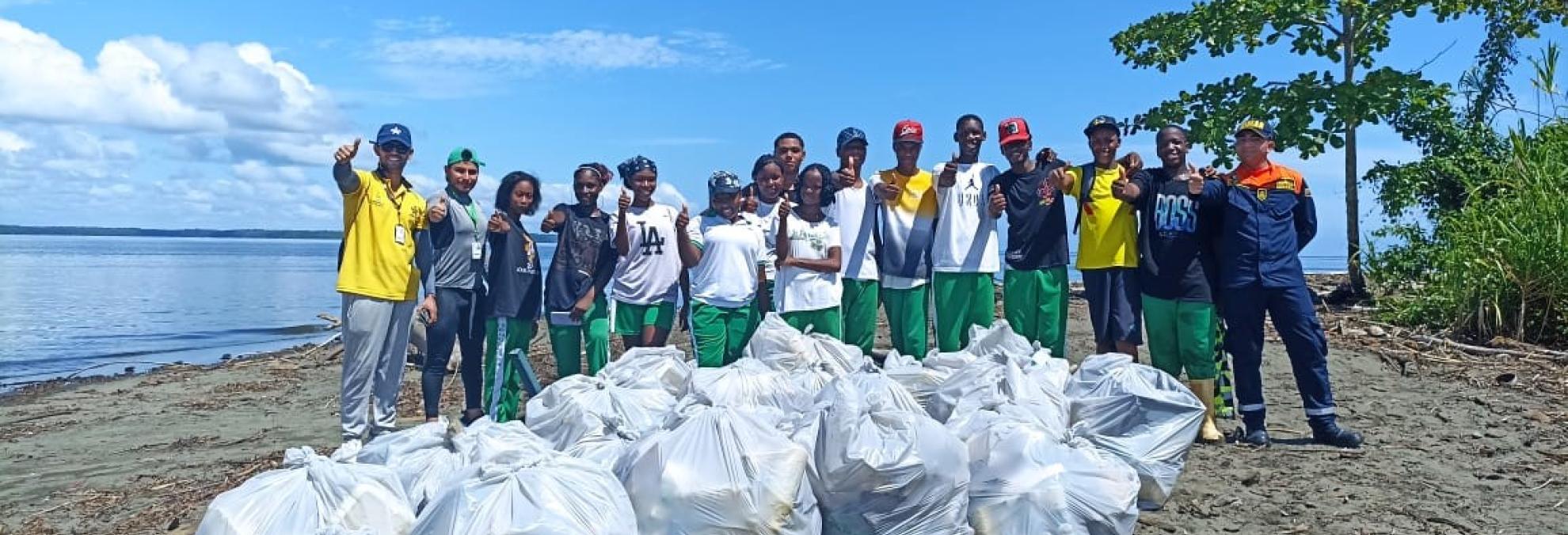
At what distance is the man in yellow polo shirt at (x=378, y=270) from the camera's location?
4598 millimetres

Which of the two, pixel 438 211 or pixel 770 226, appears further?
pixel 770 226

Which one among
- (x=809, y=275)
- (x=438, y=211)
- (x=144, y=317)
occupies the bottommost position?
(x=144, y=317)

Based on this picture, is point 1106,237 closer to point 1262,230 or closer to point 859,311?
point 1262,230

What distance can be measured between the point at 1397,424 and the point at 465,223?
16.5 feet

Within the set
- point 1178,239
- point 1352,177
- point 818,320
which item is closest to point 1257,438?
point 1178,239

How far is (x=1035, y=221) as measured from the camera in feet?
17.6

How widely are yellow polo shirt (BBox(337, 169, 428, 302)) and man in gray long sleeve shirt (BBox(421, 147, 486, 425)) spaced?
0.25 metres

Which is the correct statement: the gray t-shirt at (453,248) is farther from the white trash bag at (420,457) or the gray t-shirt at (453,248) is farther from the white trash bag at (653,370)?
the white trash bag at (420,457)

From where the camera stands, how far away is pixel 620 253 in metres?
5.40

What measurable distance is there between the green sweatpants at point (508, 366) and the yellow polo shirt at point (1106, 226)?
293 cm

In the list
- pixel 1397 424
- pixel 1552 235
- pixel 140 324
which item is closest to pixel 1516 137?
pixel 1552 235

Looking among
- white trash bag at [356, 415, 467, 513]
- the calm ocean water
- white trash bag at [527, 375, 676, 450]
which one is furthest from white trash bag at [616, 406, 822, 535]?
the calm ocean water

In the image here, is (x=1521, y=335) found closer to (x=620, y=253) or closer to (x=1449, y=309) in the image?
(x=1449, y=309)

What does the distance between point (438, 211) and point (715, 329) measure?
1.48 m
